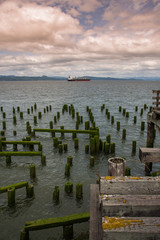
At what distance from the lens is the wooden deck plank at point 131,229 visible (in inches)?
108

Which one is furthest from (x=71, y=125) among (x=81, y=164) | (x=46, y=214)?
(x=46, y=214)

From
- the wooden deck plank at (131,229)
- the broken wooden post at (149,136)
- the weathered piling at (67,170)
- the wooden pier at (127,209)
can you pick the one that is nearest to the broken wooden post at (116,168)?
the wooden pier at (127,209)

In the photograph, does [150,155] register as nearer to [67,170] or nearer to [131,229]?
[131,229]

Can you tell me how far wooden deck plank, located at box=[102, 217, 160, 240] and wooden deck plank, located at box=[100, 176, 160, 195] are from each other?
0.79 metres

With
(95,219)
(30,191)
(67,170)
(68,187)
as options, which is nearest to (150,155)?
(95,219)

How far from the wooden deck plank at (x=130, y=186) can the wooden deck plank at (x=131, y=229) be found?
79 cm

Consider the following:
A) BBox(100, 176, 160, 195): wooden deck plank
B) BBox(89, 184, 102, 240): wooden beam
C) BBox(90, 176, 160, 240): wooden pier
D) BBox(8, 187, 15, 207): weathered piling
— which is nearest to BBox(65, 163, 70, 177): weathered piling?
BBox(8, 187, 15, 207): weathered piling

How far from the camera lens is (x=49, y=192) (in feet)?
36.6

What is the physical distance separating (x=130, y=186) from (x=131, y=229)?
1.05 metres

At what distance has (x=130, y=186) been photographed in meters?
3.78

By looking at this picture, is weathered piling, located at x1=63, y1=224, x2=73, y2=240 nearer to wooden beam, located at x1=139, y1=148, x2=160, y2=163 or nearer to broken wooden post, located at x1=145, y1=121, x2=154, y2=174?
wooden beam, located at x1=139, y1=148, x2=160, y2=163

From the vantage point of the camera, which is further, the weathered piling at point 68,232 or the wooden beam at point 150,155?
the weathered piling at point 68,232

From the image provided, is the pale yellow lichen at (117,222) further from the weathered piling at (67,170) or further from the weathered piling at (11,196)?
the weathered piling at (67,170)

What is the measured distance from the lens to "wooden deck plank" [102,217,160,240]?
9.00 feet
